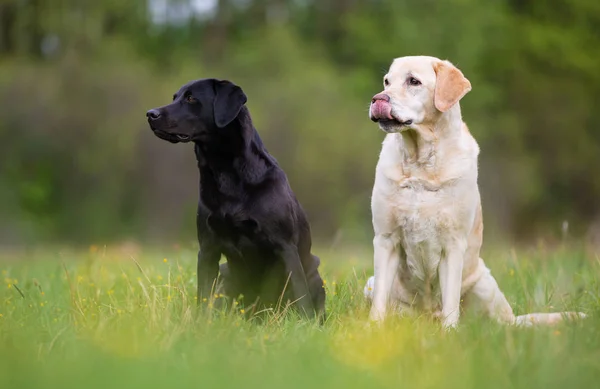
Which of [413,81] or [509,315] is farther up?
[413,81]

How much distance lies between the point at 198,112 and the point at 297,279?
1.14 metres

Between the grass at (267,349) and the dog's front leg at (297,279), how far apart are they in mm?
175

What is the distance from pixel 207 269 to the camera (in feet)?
15.2

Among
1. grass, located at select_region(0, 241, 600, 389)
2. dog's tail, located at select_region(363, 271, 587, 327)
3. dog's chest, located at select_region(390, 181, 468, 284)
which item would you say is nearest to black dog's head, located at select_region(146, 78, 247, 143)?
grass, located at select_region(0, 241, 600, 389)

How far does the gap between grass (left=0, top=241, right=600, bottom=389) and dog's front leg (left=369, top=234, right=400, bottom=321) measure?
0.41 feet

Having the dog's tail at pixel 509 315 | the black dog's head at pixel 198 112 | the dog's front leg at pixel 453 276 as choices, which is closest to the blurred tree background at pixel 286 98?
the dog's tail at pixel 509 315

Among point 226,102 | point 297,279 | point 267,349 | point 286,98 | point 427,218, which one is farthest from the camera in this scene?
point 286,98

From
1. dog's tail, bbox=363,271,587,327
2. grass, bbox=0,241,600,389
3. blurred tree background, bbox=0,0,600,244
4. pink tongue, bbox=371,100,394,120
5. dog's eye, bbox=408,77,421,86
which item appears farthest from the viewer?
blurred tree background, bbox=0,0,600,244

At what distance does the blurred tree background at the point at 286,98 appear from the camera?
18.5 metres

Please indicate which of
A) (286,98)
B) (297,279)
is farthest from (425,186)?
(286,98)

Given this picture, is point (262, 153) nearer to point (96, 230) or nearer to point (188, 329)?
point (188, 329)

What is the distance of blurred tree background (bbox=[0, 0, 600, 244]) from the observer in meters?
18.5

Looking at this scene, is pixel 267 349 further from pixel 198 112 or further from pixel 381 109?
pixel 198 112

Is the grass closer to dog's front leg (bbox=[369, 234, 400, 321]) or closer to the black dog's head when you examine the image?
dog's front leg (bbox=[369, 234, 400, 321])
